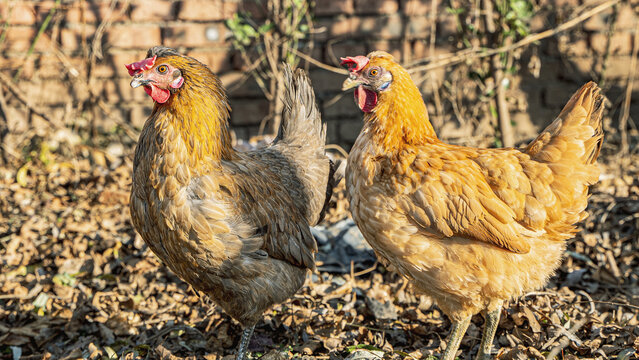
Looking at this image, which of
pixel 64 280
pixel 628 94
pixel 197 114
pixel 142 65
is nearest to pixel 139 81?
pixel 142 65

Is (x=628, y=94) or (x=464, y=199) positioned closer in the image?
(x=464, y=199)

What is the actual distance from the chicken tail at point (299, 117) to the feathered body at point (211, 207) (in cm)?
46

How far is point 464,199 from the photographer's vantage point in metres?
2.59

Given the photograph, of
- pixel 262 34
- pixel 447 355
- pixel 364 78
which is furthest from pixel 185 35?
pixel 447 355

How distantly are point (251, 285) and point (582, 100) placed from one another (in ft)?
5.82

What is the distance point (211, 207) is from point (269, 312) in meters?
1.08

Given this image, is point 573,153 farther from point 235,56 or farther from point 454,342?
point 235,56

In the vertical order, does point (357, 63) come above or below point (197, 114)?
above

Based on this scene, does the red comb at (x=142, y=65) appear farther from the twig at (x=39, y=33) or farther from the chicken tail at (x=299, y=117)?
the twig at (x=39, y=33)

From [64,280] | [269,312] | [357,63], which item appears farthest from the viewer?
[64,280]

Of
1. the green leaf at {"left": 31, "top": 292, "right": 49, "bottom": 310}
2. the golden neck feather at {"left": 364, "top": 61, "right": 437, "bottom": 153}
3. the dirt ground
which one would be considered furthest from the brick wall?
the golden neck feather at {"left": 364, "top": 61, "right": 437, "bottom": 153}

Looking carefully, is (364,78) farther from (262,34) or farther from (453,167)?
(262,34)

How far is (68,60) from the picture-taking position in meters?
5.16

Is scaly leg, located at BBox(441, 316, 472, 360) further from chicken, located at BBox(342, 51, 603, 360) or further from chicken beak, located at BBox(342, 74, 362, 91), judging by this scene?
chicken beak, located at BBox(342, 74, 362, 91)
